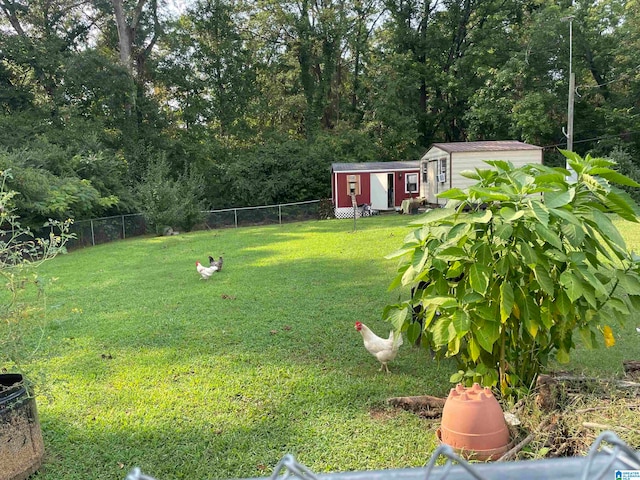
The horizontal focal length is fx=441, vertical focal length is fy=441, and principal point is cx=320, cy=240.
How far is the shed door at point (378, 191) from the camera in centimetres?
2203

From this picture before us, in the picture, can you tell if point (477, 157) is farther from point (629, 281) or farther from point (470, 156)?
point (629, 281)

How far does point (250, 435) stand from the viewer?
2828 millimetres

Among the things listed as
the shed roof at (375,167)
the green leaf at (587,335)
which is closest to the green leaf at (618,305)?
the green leaf at (587,335)

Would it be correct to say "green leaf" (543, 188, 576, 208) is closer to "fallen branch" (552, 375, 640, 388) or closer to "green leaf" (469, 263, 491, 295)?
"green leaf" (469, 263, 491, 295)

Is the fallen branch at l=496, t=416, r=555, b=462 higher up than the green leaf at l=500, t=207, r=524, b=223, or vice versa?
the green leaf at l=500, t=207, r=524, b=223

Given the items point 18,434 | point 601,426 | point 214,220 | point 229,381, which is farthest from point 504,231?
point 214,220

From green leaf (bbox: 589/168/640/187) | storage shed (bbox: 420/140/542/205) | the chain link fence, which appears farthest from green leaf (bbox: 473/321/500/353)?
storage shed (bbox: 420/140/542/205)

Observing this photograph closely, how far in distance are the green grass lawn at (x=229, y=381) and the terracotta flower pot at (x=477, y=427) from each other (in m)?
0.33

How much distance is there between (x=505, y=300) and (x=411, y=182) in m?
20.8

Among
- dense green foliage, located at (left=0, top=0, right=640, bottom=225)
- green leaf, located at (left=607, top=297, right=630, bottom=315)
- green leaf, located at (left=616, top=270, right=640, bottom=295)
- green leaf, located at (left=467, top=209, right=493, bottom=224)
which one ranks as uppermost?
dense green foliage, located at (left=0, top=0, right=640, bottom=225)

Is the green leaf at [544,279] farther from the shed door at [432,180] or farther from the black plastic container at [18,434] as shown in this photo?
the shed door at [432,180]

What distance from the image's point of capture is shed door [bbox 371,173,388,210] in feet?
72.3

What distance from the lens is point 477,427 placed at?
230cm

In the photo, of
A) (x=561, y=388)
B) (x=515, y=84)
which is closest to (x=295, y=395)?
(x=561, y=388)
